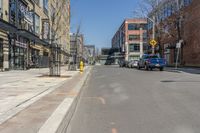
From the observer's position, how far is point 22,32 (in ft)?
132

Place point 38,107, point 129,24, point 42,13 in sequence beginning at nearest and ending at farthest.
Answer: point 38,107 < point 42,13 < point 129,24

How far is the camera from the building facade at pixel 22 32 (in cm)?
3731

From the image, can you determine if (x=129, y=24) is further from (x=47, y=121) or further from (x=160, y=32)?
(x=47, y=121)

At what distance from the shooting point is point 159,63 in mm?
43125

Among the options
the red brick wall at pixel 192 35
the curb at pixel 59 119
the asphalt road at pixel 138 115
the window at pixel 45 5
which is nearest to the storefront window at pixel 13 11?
the window at pixel 45 5

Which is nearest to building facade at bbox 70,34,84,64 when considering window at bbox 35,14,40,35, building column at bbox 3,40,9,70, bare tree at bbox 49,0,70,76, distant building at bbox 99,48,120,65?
window at bbox 35,14,40,35

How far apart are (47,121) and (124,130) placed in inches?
72.3

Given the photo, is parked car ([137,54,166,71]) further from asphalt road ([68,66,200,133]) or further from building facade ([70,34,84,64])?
asphalt road ([68,66,200,133])

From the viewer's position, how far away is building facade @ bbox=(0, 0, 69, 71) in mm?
37306

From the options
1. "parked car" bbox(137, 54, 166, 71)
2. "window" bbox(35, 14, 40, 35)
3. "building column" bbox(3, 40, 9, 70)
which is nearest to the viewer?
"building column" bbox(3, 40, 9, 70)

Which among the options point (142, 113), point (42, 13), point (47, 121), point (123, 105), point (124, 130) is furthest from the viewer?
point (42, 13)

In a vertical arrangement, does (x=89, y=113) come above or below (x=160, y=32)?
below

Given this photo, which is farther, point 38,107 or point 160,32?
point 160,32

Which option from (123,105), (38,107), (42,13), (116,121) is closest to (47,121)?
(116,121)
